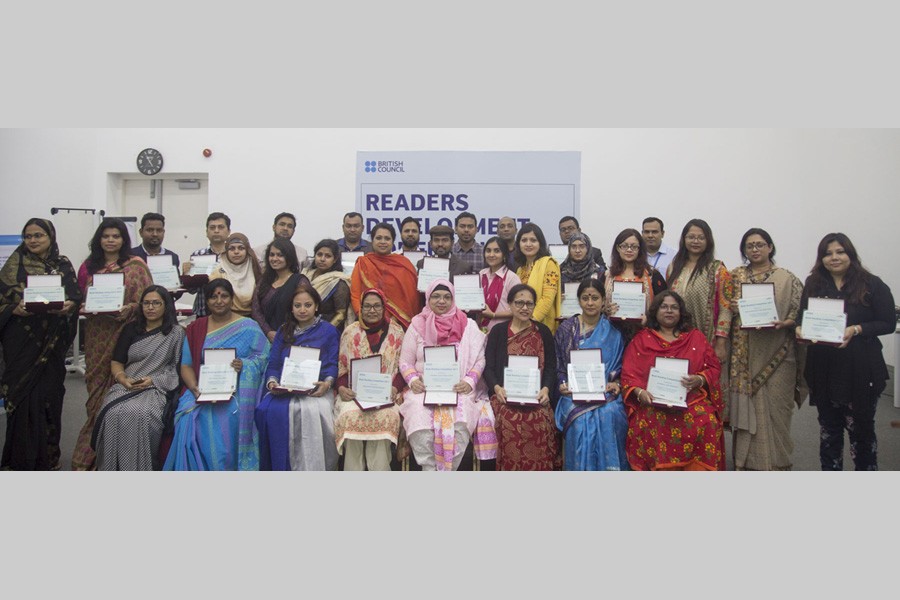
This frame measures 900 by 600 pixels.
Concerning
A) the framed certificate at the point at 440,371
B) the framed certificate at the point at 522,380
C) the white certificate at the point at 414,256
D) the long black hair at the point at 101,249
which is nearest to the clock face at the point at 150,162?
the long black hair at the point at 101,249

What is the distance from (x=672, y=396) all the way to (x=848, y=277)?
1.38m

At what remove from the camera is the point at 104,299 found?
13.0 ft

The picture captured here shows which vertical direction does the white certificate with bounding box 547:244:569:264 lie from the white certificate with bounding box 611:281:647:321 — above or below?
above

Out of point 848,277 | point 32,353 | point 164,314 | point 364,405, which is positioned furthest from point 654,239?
point 32,353

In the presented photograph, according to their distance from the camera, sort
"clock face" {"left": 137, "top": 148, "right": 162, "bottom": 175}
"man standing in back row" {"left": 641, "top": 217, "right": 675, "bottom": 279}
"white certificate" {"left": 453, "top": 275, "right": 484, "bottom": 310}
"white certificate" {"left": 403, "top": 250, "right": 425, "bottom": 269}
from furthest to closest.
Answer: "clock face" {"left": 137, "top": 148, "right": 162, "bottom": 175}
"white certificate" {"left": 403, "top": 250, "right": 425, "bottom": 269}
"man standing in back row" {"left": 641, "top": 217, "right": 675, "bottom": 279}
"white certificate" {"left": 453, "top": 275, "right": 484, "bottom": 310}

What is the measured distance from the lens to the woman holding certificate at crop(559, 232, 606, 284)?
14.5 feet

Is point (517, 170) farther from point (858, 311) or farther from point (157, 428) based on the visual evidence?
point (157, 428)

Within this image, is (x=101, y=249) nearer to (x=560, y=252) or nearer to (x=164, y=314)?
(x=164, y=314)

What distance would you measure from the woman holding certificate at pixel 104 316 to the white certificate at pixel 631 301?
319cm

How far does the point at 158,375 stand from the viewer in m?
3.78

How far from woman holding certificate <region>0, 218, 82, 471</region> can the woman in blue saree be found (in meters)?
3.35

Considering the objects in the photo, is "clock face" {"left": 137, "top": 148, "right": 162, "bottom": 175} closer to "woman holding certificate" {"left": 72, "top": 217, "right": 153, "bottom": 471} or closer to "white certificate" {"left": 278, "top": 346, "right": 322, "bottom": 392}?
"woman holding certificate" {"left": 72, "top": 217, "right": 153, "bottom": 471}

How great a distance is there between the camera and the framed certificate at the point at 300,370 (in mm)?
3680

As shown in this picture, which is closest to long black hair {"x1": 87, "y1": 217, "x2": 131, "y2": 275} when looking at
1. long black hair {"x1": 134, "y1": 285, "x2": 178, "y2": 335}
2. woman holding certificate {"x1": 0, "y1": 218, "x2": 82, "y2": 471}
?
woman holding certificate {"x1": 0, "y1": 218, "x2": 82, "y2": 471}
